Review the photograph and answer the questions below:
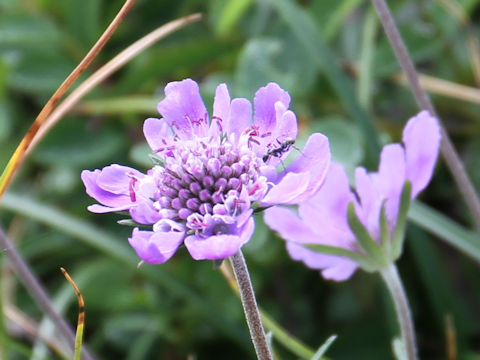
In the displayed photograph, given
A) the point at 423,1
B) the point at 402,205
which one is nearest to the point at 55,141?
the point at 423,1

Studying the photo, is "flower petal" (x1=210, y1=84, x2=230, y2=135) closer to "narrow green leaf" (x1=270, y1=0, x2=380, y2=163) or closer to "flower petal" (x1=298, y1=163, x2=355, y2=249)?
"flower petal" (x1=298, y1=163, x2=355, y2=249)

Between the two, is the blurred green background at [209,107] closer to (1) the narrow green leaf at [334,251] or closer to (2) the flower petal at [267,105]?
(1) the narrow green leaf at [334,251]

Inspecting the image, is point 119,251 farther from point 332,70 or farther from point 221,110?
point 221,110

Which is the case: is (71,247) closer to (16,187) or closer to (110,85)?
(16,187)

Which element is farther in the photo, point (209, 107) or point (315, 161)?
point (209, 107)

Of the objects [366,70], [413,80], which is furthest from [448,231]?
[366,70]

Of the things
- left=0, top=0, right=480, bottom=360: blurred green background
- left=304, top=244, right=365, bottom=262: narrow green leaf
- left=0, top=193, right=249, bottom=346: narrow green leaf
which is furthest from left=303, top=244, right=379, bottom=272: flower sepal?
left=0, top=193, right=249, bottom=346: narrow green leaf
